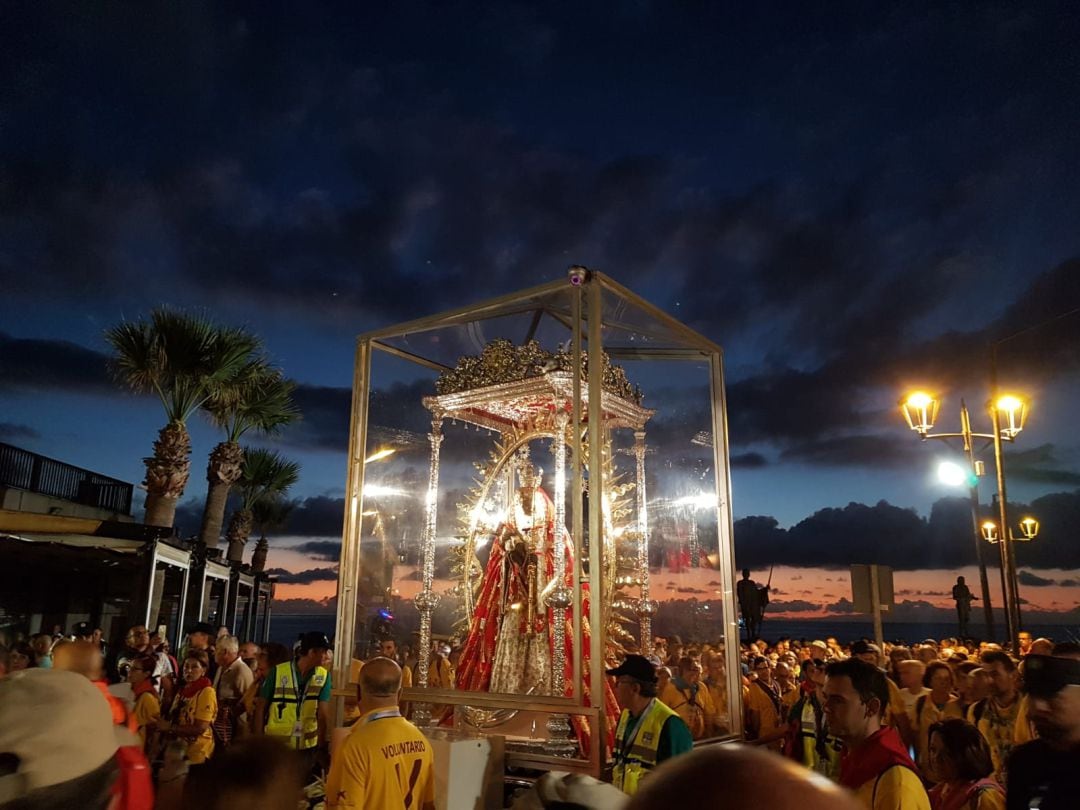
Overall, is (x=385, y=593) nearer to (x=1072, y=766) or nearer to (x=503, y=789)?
(x=503, y=789)

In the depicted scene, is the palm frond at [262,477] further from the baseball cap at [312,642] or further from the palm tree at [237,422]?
the baseball cap at [312,642]

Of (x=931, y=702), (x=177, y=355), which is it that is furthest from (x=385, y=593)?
(x=177, y=355)

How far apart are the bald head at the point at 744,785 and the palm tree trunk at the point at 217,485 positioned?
23840 millimetres

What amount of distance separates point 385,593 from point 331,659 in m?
0.90

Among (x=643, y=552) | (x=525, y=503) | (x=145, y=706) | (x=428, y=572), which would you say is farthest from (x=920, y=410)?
(x=145, y=706)

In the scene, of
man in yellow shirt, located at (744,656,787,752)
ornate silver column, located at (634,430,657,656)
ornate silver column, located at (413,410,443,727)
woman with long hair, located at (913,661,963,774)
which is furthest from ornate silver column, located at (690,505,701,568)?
ornate silver column, located at (413,410,443,727)

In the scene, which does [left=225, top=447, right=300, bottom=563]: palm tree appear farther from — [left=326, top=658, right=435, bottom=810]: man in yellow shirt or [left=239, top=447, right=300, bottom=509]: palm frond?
[left=326, top=658, right=435, bottom=810]: man in yellow shirt

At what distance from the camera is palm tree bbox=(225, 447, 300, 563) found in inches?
1193

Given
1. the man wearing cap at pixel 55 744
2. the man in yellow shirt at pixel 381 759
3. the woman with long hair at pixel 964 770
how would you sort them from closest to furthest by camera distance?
the man wearing cap at pixel 55 744 → the woman with long hair at pixel 964 770 → the man in yellow shirt at pixel 381 759

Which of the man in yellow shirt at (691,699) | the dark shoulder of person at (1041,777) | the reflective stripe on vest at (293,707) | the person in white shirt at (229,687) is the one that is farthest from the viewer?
the person in white shirt at (229,687)

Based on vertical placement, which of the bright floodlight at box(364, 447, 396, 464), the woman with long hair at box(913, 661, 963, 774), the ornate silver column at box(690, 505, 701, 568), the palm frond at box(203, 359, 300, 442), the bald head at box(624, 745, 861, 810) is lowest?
the woman with long hair at box(913, 661, 963, 774)

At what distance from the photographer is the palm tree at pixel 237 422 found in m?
22.1

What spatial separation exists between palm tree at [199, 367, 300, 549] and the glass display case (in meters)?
14.2

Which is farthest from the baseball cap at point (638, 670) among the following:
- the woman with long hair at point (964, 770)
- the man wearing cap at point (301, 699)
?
the man wearing cap at point (301, 699)
